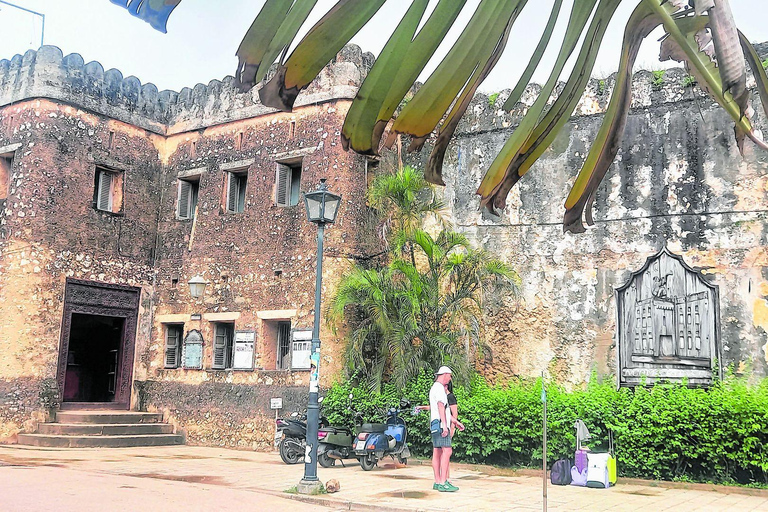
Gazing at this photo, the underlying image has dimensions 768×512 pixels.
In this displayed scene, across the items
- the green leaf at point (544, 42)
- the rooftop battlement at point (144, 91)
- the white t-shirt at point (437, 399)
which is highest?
the rooftop battlement at point (144, 91)

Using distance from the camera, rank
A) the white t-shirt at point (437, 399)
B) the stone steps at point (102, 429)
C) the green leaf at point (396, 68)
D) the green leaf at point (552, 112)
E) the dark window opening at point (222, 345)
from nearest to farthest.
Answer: the green leaf at point (396, 68) < the green leaf at point (552, 112) < the white t-shirt at point (437, 399) < the stone steps at point (102, 429) < the dark window opening at point (222, 345)

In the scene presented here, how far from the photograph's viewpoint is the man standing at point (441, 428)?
9750 mm

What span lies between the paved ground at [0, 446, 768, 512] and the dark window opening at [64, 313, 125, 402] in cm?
576

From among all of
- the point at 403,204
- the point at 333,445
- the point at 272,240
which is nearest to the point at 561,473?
the point at 333,445

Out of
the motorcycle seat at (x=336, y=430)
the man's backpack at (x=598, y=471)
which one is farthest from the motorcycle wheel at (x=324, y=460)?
the man's backpack at (x=598, y=471)

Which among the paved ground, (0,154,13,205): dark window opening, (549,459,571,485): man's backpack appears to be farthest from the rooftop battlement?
(549,459,571,485): man's backpack

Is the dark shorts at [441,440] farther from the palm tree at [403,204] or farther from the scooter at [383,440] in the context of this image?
the palm tree at [403,204]

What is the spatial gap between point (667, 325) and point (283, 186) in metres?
7.46

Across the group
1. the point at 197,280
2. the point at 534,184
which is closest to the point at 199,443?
the point at 197,280

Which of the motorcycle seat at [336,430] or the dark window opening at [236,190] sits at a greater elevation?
the dark window opening at [236,190]

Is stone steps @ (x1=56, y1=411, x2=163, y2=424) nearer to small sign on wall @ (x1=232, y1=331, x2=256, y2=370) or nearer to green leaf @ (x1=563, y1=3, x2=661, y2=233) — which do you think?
small sign on wall @ (x1=232, y1=331, x2=256, y2=370)

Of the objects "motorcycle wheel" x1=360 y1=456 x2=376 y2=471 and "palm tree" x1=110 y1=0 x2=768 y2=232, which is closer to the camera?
"palm tree" x1=110 y1=0 x2=768 y2=232

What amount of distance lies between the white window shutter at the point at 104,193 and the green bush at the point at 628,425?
707 cm

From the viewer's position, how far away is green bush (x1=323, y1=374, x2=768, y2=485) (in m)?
10.2
